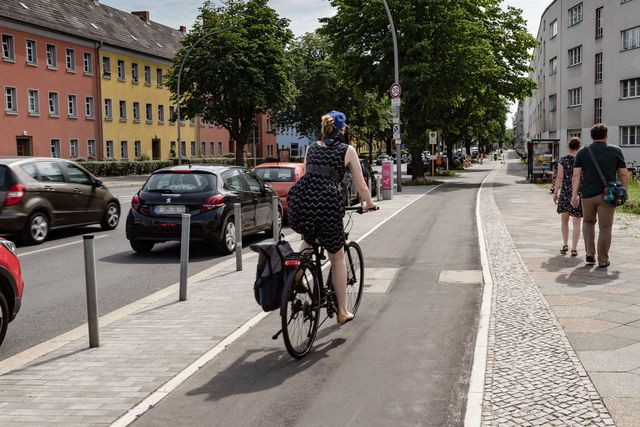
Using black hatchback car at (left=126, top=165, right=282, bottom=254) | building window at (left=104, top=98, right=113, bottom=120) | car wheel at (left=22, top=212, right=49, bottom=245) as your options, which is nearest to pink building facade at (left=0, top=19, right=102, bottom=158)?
building window at (left=104, top=98, right=113, bottom=120)

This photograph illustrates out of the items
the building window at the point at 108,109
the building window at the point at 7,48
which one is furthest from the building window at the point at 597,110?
the building window at the point at 7,48

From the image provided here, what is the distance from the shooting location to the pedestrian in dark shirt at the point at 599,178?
9.21 metres

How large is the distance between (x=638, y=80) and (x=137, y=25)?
41797 mm

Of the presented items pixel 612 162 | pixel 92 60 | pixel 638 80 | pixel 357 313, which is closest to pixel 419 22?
pixel 638 80

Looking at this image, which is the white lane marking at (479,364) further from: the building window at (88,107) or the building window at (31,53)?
the building window at (88,107)

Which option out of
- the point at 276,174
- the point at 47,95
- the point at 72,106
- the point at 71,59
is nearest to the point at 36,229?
the point at 276,174

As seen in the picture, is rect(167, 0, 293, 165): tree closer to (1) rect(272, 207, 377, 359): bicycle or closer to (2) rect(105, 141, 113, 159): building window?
(2) rect(105, 141, 113, 159): building window

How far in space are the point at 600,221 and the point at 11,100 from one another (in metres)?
41.4

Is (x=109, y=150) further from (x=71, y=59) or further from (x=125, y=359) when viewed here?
(x=125, y=359)

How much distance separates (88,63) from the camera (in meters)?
51.0

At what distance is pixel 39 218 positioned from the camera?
13156 mm

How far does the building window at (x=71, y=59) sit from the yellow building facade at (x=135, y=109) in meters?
3.15

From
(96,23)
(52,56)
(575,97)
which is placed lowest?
(575,97)

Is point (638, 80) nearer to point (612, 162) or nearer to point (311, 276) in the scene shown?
point (612, 162)
